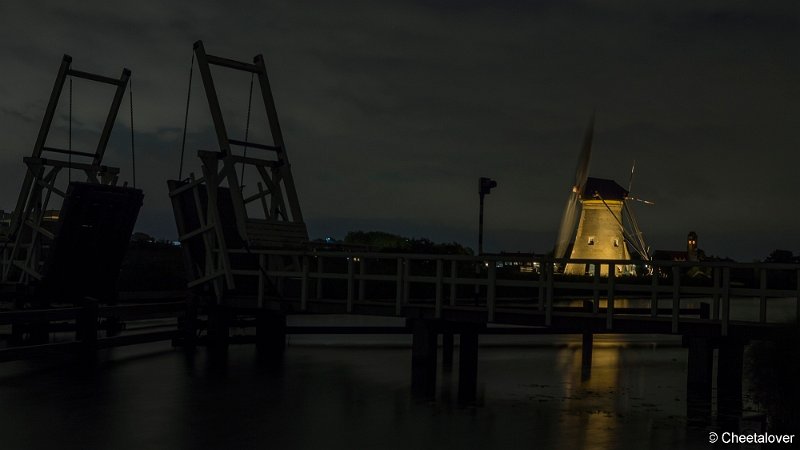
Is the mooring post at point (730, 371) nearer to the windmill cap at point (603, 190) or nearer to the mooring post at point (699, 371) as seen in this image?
the mooring post at point (699, 371)

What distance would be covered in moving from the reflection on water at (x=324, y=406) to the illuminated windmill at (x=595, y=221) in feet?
218

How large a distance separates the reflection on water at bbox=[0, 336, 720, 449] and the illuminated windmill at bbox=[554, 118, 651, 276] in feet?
218

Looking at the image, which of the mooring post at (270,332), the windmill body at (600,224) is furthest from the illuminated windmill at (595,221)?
the mooring post at (270,332)

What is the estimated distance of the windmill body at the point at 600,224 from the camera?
293 feet

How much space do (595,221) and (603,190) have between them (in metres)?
3.53

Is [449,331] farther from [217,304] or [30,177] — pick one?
[30,177]

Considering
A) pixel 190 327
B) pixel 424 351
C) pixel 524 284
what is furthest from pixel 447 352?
pixel 190 327

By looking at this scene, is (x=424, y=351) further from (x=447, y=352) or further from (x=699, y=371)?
(x=699, y=371)

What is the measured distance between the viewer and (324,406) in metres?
16.0

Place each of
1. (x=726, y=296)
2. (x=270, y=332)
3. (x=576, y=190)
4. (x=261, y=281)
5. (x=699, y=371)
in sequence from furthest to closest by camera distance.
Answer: (x=576, y=190)
(x=270, y=332)
(x=261, y=281)
(x=699, y=371)
(x=726, y=296)

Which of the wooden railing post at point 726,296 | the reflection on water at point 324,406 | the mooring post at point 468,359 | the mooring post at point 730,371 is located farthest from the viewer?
the mooring post at point 468,359

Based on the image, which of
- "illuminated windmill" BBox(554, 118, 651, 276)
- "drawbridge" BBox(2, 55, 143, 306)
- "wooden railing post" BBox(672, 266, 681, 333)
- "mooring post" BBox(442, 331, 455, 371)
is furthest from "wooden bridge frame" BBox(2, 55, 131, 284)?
"illuminated windmill" BBox(554, 118, 651, 276)

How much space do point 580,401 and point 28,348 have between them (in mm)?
10290

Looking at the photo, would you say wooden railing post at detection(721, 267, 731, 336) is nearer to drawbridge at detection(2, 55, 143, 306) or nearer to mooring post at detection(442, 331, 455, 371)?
mooring post at detection(442, 331, 455, 371)
